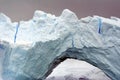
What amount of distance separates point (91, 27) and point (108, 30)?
0.14 metres

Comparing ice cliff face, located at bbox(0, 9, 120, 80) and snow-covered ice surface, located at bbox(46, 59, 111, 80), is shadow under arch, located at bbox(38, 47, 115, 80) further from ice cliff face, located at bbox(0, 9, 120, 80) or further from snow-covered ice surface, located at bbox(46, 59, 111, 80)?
snow-covered ice surface, located at bbox(46, 59, 111, 80)

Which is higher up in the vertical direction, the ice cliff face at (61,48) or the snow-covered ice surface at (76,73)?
the ice cliff face at (61,48)

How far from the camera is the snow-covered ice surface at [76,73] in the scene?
2.27 meters

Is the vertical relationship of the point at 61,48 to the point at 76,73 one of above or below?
above

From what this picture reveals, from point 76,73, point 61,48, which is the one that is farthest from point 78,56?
point 76,73

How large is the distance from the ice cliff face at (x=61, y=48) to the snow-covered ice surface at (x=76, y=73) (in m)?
0.47

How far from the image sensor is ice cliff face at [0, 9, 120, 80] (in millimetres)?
1740

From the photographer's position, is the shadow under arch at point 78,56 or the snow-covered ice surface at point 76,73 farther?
the snow-covered ice surface at point 76,73

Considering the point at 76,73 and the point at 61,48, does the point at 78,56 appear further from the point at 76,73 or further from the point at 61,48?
the point at 76,73

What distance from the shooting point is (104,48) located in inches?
70.4

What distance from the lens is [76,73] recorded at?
95.6 inches

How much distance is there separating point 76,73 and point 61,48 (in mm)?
730

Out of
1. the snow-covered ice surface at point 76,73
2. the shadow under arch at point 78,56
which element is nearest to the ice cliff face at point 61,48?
the shadow under arch at point 78,56

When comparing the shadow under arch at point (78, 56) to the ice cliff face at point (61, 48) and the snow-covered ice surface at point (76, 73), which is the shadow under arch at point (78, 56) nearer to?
the ice cliff face at point (61, 48)
